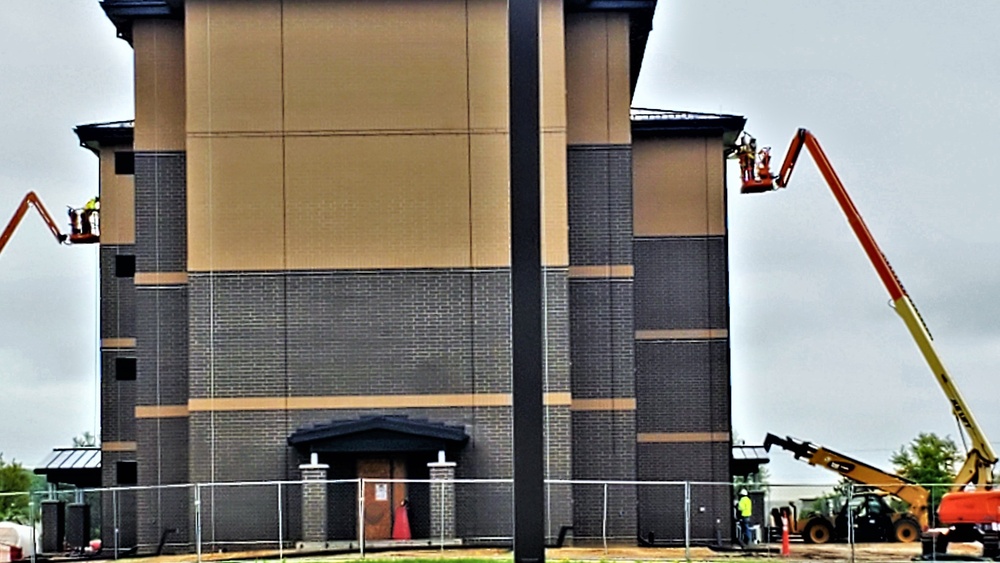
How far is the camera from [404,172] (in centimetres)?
4169

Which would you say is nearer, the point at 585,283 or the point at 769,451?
the point at 585,283

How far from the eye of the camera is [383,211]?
41.6 m

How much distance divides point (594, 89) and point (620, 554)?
12.7 m

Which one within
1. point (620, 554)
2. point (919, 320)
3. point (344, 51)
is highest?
point (344, 51)

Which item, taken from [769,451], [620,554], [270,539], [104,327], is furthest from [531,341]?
[104,327]

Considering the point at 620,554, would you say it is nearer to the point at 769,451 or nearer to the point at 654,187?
the point at 769,451

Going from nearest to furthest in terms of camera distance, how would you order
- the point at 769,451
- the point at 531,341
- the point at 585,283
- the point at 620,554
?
the point at 531,341 < the point at 620,554 < the point at 585,283 < the point at 769,451

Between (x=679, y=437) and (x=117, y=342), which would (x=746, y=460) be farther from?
(x=117, y=342)

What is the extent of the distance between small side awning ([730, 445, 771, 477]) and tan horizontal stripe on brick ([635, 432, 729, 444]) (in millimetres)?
5003

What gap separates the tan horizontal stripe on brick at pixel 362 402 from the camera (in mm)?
41406

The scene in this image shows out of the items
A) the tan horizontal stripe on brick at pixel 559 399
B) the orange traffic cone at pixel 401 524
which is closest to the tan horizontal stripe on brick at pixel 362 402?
the tan horizontal stripe on brick at pixel 559 399

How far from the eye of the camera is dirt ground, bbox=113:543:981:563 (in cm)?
3641

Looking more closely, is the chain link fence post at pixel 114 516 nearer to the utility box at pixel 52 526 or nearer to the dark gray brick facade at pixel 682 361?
the utility box at pixel 52 526

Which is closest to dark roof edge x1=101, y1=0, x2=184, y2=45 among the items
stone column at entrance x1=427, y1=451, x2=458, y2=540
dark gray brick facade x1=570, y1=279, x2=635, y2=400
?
dark gray brick facade x1=570, y1=279, x2=635, y2=400
